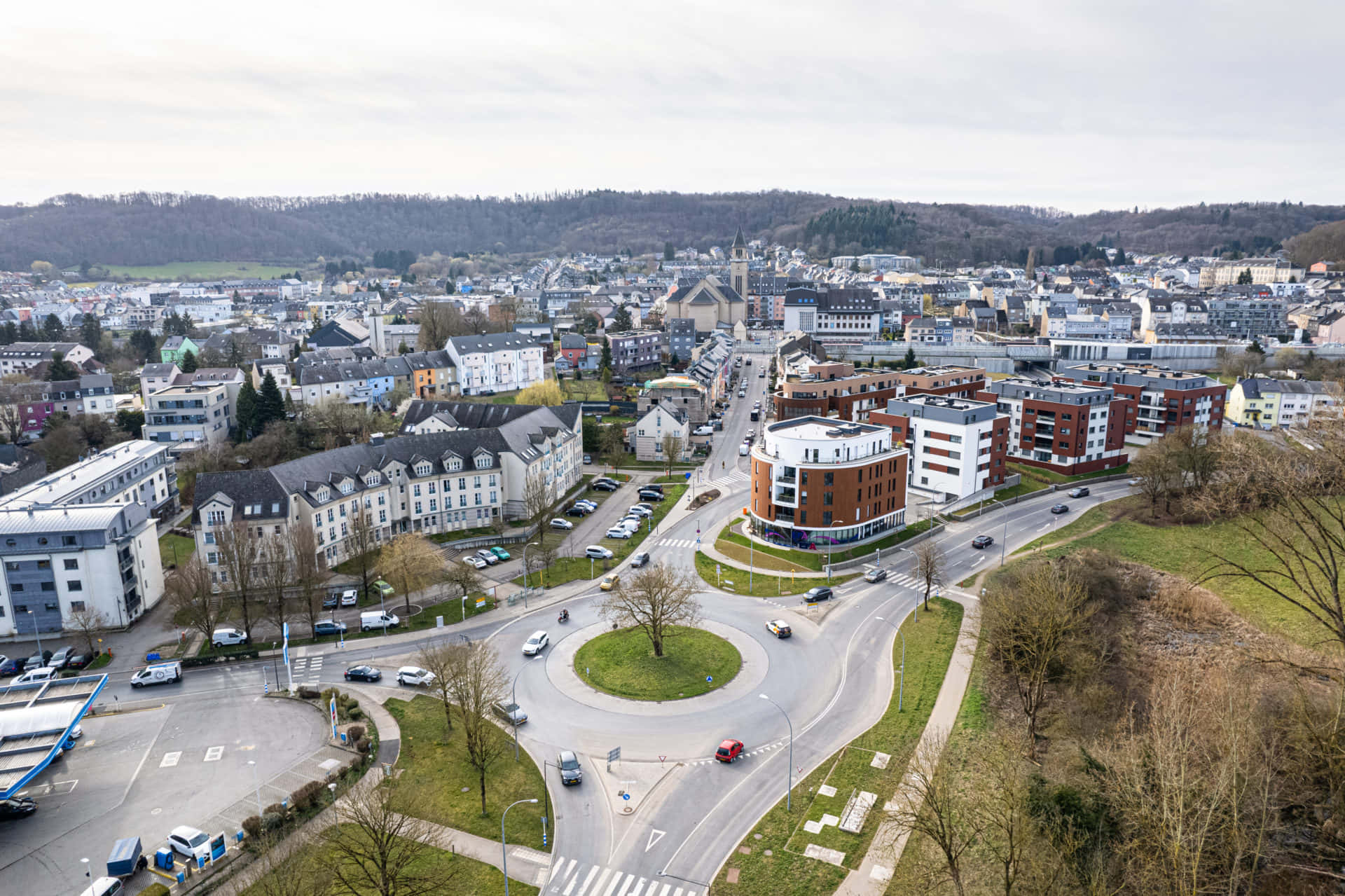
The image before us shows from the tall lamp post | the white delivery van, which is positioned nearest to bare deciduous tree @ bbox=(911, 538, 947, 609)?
the tall lamp post

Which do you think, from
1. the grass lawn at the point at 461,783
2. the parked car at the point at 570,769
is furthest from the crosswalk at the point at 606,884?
the parked car at the point at 570,769

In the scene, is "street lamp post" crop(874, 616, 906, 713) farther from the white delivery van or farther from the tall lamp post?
the white delivery van

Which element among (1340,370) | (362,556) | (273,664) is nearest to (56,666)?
(273,664)

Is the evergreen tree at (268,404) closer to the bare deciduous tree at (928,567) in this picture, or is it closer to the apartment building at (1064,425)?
the bare deciduous tree at (928,567)

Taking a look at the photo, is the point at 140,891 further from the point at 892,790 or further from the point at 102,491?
the point at 102,491

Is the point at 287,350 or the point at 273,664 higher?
the point at 287,350

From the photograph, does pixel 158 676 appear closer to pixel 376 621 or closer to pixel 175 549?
pixel 376 621
